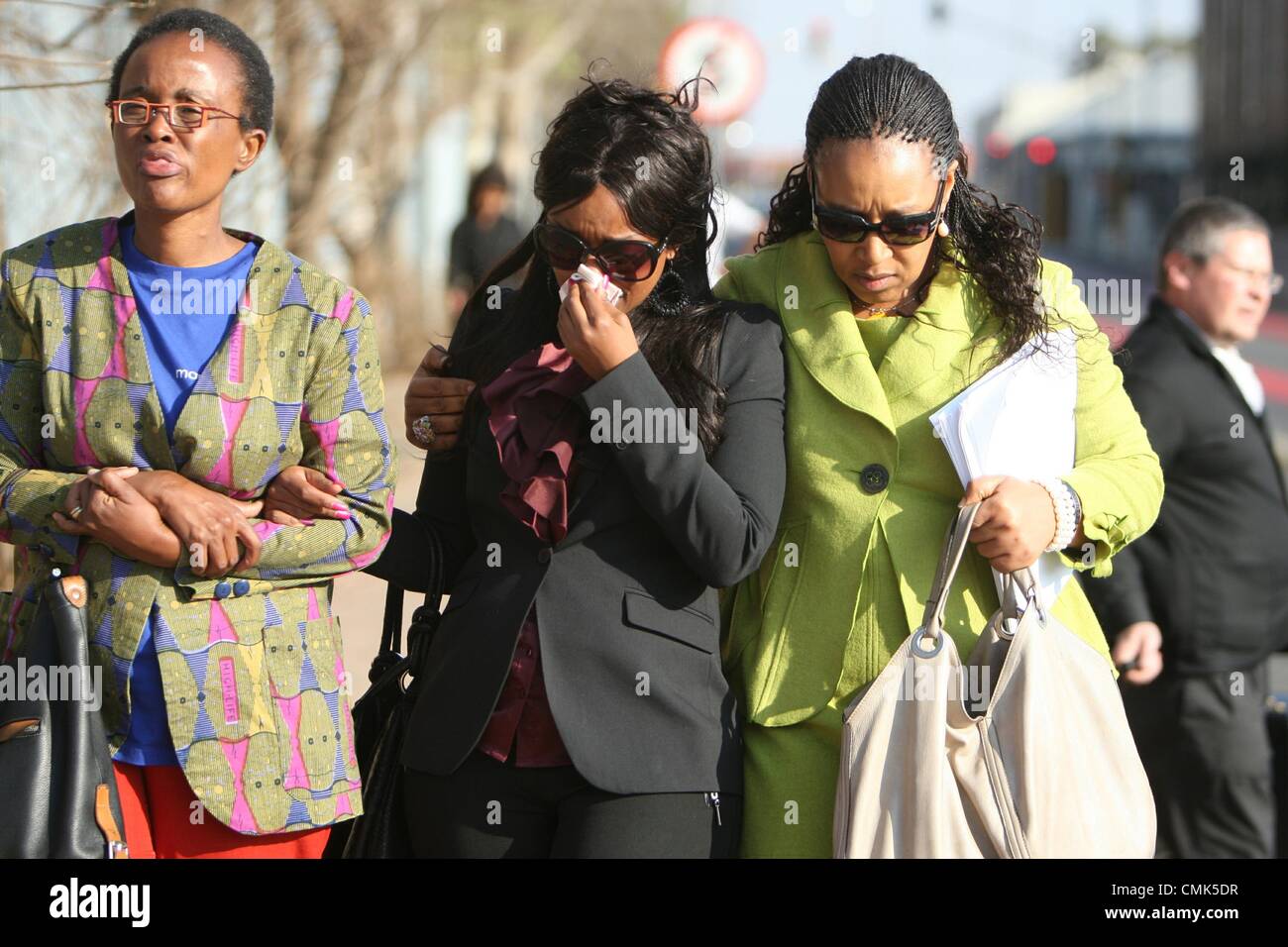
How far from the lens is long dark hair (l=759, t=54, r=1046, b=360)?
290 cm

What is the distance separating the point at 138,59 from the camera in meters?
2.87

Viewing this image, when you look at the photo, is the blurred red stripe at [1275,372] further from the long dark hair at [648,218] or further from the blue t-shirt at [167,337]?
the blue t-shirt at [167,337]

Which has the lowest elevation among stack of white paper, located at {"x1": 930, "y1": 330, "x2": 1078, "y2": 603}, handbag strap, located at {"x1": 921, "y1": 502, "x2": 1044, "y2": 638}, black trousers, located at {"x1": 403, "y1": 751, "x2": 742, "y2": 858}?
black trousers, located at {"x1": 403, "y1": 751, "x2": 742, "y2": 858}

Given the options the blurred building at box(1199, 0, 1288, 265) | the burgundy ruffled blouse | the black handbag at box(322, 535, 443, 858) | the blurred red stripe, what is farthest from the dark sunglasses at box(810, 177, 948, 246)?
the blurred building at box(1199, 0, 1288, 265)

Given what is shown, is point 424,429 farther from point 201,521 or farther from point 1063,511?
point 1063,511

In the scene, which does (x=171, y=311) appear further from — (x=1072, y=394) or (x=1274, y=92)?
(x=1274, y=92)

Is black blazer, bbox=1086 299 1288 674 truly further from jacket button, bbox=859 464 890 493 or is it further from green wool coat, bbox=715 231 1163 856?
jacket button, bbox=859 464 890 493

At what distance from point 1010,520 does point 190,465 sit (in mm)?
1368

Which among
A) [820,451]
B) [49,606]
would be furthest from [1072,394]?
[49,606]

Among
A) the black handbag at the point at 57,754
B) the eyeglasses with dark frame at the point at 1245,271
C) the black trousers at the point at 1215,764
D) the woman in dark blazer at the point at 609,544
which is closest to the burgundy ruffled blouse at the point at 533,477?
the woman in dark blazer at the point at 609,544

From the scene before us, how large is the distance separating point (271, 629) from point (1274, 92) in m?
56.1

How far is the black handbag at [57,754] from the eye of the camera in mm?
2658

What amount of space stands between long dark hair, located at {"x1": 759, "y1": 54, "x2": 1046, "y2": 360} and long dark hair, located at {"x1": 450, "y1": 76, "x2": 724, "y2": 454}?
0.79ft

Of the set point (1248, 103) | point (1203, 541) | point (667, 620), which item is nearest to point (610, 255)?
point (667, 620)
